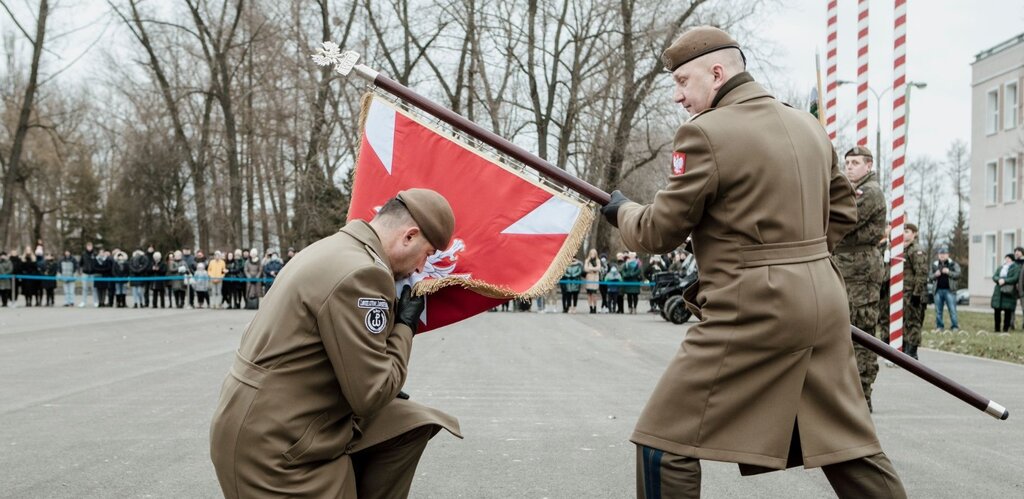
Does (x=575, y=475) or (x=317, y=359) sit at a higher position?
(x=317, y=359)

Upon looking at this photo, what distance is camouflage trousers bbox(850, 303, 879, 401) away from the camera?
24.8ft

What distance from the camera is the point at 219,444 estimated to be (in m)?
3.34

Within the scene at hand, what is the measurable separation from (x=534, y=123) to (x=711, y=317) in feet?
106

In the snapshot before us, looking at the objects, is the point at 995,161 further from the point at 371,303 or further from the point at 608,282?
the point at 371,303

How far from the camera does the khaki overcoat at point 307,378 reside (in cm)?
323

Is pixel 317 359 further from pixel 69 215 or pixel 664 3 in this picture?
pixel 69 215

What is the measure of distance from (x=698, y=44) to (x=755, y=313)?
1010 mm

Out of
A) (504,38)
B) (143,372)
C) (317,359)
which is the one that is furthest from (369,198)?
(504,38)

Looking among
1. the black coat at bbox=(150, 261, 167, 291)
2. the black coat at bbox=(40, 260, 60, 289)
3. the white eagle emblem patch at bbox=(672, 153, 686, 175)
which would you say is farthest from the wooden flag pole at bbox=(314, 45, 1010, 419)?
the black coat at bbox=(40, 260, 60, 289)

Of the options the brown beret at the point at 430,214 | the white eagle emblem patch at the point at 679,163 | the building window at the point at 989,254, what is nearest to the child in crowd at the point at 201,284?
the brown beret at the point at 430,214

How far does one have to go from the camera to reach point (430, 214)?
3564 millimetres

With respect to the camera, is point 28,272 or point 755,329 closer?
point 755,329

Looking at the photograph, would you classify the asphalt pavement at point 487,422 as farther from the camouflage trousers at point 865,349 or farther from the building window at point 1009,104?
the building window at point 1009,104

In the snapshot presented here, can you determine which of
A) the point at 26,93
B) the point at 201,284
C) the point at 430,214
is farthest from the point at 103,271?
the point at 430,214
